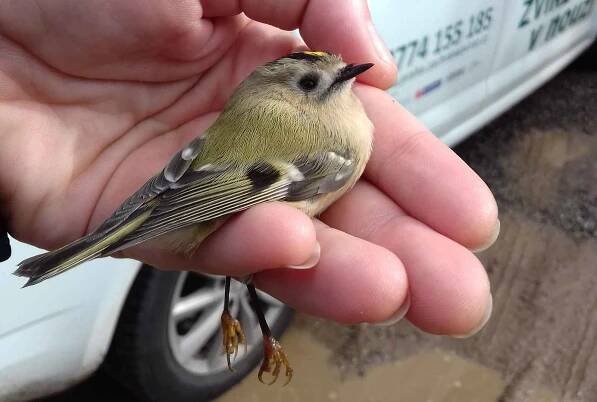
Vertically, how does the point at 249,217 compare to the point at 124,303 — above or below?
above

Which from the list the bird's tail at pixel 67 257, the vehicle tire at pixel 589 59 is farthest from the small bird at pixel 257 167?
the vehicle tire at pixel 589 59

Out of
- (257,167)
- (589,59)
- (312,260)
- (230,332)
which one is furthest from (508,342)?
(589,59)

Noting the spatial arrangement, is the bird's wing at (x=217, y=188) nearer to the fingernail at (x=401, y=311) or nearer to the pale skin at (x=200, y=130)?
the pale skin at (x=200, y=130)

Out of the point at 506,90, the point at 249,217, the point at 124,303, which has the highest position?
the point at 249,217

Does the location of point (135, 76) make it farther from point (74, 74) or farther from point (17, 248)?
point (17, 248)

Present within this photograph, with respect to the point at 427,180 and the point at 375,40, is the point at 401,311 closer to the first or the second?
the point at 427,180

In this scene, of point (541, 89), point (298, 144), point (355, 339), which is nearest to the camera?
point (298, 144)

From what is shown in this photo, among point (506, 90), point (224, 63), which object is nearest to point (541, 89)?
point (506, 90)

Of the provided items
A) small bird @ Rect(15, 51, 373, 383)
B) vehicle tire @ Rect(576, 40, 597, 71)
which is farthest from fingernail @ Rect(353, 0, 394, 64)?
vehicle tire @ Rect(576, 40, 597, 71)
